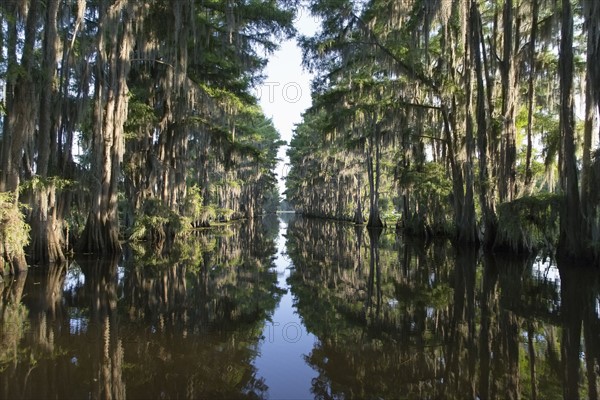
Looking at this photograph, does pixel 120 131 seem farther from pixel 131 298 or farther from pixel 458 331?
pixel 458 331

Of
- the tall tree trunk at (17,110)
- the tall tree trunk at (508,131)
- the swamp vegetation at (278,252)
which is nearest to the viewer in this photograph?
the swamp vegetation at (278,252)

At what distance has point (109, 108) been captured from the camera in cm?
1294

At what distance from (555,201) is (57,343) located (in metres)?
11.3

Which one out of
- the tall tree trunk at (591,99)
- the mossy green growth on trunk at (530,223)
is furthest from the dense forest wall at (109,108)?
the mossy green growth on trunk at (530,223)

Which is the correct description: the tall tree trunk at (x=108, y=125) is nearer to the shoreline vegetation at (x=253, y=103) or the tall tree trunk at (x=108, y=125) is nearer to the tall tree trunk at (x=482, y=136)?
the shoreline vegetation at (x=253, y=103)

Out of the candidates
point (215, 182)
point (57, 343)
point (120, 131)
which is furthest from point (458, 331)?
point (215, 182)

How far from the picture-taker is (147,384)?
3428mm

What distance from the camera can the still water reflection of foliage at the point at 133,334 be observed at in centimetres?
343

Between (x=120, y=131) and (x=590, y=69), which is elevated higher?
(x=590, y=69)

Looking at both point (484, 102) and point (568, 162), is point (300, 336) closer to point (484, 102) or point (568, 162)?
point (568, 162)

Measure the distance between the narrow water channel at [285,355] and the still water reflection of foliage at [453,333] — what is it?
0.13 m

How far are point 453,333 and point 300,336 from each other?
179 cm

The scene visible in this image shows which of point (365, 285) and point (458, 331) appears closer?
point (458, 331)

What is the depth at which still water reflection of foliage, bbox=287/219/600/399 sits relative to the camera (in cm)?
349
